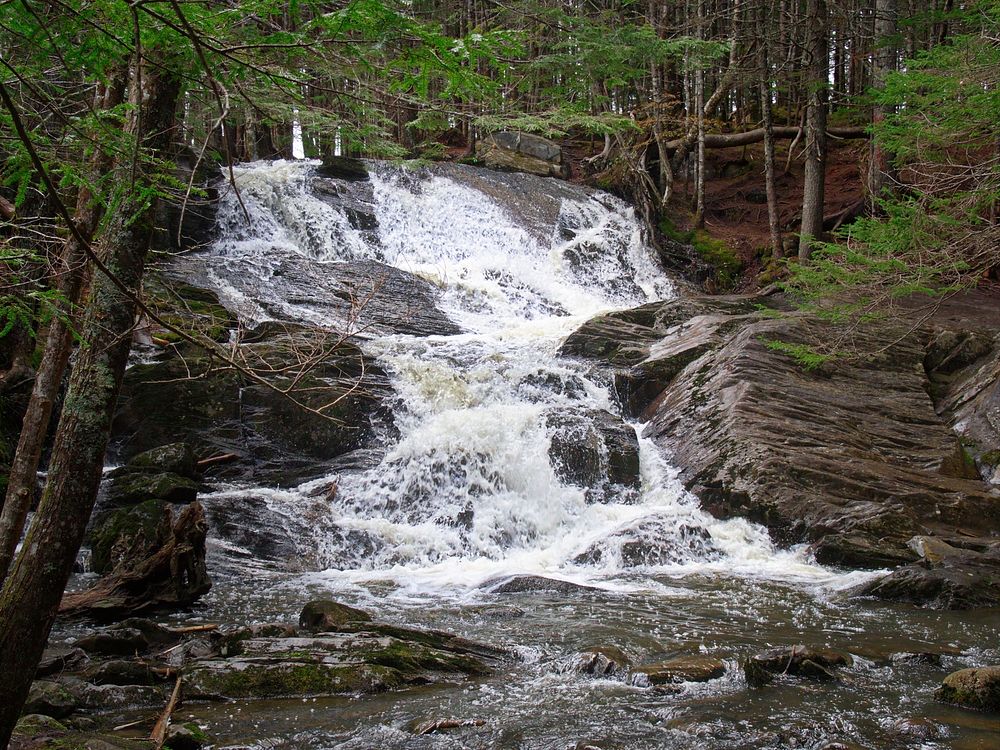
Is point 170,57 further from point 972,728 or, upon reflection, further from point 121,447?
point 121,447

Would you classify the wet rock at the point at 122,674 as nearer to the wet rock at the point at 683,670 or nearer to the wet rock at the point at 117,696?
the wet rock at the point at 117,696

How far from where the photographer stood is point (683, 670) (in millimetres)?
5688

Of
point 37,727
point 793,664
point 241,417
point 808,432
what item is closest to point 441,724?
point 37,727

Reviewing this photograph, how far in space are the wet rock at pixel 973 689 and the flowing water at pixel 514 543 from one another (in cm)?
15

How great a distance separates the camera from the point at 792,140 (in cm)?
2522

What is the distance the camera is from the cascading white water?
9.70 m

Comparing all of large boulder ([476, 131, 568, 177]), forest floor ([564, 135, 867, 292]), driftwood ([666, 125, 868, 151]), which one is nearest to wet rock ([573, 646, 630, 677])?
forest floor ([564, 135, 867, 292])

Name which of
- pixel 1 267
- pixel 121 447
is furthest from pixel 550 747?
pixel 121 447

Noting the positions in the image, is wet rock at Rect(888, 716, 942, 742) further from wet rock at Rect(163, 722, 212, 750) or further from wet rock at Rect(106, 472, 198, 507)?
wet rock at Rect(106, 472, 198, 507)

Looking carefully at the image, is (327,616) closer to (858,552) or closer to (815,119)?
(858,552)

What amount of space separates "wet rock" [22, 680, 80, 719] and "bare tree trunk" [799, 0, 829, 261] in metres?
14.5

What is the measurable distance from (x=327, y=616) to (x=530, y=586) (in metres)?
2.57

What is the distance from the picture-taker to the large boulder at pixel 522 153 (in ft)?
81.5

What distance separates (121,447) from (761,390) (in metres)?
9.37
